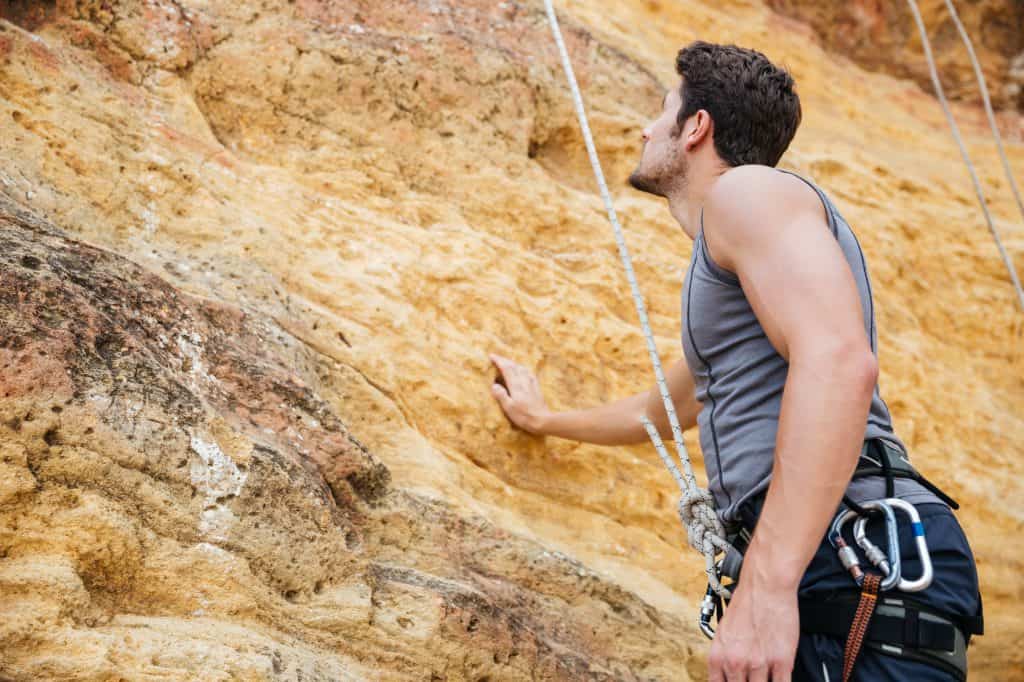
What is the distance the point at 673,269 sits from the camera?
4.46m

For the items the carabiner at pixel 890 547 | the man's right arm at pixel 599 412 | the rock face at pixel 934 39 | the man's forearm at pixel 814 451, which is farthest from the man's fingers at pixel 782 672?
the rock face at pixel 934 39

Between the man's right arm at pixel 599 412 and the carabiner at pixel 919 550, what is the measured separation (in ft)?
3.17

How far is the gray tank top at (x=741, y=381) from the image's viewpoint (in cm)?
192

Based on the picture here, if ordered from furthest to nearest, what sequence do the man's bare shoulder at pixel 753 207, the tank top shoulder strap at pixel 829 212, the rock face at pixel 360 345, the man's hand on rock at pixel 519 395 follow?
the man's hand on rock at pixel 519 395 → the rock face at pixel 360 345 → the tank top shoulder strap at pixel 829 212 → the man's bare shoulder at pixel 753 207

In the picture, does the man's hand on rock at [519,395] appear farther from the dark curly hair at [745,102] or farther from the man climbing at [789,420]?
the dark curly hair at [745,102]

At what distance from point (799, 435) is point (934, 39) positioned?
24.7 ft

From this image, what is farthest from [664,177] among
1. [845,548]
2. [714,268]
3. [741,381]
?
[845,548]

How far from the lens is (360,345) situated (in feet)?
10.6

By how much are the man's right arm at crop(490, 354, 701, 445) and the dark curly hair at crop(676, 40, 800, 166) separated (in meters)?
0.77

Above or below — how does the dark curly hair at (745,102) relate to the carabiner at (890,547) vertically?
above

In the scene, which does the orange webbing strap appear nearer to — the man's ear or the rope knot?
the rope knot

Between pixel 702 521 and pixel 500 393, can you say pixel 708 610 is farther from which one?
pixel 500 393

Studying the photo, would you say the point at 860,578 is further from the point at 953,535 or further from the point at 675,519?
the point at 675,519

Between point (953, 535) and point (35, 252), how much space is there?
7.22ft
